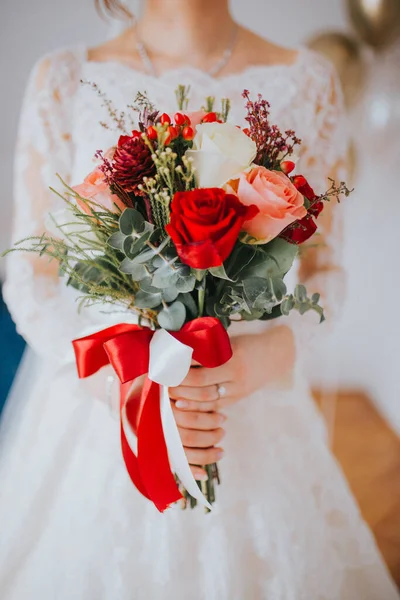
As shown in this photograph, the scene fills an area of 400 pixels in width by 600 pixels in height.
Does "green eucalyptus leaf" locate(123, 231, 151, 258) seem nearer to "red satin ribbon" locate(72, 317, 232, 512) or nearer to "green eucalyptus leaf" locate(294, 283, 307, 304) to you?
"red satin ribbon" locate(72, 317, 232, 512)

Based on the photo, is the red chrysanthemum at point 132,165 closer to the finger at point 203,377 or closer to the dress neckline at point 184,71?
the finger at point 203,377

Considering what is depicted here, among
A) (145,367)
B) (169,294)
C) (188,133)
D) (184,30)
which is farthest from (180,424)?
(184,30)

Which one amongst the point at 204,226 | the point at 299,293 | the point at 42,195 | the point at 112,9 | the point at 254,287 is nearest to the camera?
the point at 204,226

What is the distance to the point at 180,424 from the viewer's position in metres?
0.82

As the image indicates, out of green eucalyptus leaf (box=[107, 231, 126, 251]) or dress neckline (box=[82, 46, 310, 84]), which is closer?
green eucalyptus leaf (box=[107, 231, 126, 251])

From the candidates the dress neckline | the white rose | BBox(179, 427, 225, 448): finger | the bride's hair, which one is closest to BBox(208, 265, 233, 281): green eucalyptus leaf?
the white rose

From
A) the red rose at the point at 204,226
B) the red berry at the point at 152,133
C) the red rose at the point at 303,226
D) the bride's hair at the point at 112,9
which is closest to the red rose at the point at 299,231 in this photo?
the red rose at the point at 303,226

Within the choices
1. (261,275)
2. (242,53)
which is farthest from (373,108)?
(261,275)

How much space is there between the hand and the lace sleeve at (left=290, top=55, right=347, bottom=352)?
0.58 feet

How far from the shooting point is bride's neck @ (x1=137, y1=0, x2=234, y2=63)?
1.04 meters

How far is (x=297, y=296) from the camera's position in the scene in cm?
77

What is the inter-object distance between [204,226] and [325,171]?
605 mm

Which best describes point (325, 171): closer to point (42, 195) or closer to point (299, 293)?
point (299, 293)

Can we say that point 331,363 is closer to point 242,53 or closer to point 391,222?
point 391,222
